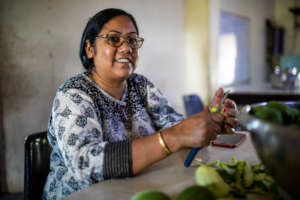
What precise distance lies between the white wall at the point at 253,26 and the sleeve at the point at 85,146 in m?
3.44

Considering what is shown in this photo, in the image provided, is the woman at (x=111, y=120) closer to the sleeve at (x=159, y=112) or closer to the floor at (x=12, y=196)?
the sleeve at (x=159, y=112)

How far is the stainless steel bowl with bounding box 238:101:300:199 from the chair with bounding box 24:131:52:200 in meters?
0.98

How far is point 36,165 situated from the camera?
115 centimetres

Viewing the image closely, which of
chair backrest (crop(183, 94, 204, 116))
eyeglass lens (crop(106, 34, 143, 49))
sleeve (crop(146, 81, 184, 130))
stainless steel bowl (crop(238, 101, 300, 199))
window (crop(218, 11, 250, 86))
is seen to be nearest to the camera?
stainless steel bowl (crop(238, 101, 300, 199))

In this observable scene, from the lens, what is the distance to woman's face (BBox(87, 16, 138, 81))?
1.23m

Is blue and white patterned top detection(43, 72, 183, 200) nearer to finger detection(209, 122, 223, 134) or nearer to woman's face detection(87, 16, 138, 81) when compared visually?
woman's face detection(87, 16, 138, 81)

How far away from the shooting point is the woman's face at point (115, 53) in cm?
123

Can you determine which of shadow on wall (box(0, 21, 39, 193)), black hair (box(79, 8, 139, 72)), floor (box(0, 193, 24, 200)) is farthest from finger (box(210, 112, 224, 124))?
floor (box(0, 193, 24, 200))

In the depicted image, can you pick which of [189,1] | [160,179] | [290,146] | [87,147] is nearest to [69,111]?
[87,147]

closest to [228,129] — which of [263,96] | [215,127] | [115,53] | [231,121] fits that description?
[231,121]

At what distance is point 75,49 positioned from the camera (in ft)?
7.73

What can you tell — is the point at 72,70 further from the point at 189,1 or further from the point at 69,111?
the point at 189,1

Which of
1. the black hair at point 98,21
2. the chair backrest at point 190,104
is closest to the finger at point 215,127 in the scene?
the black hair at point 98,21

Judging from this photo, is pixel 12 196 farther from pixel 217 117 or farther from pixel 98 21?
pixel 217 117
